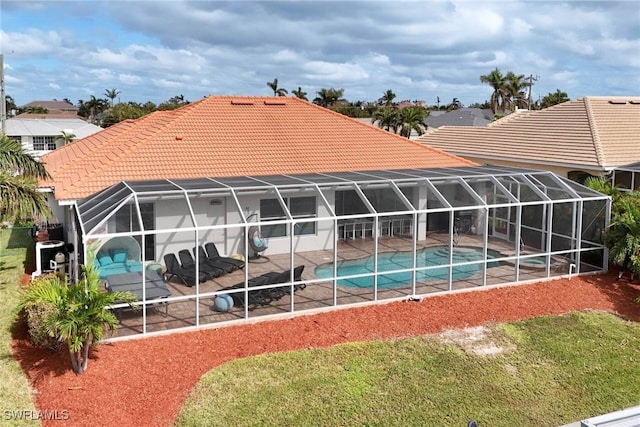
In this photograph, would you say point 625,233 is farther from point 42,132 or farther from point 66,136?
point 42,132

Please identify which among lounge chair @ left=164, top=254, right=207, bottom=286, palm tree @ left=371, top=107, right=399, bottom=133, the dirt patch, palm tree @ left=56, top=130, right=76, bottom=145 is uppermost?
palm tree @ left=371, top=107, right=399, bottom=133

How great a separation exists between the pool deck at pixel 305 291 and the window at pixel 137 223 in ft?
6.46

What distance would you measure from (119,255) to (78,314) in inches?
221

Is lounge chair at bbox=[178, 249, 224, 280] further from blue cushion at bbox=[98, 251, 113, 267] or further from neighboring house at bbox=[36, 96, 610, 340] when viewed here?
blue cushion at bbox=[98, 251, 113, 267]

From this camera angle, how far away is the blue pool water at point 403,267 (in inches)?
703

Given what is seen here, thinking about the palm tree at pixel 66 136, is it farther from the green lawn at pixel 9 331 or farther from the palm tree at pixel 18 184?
the palm tree at pixel 18 184

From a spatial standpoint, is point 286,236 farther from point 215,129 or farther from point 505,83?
point 505,83

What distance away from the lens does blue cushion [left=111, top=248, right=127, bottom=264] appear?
53.2 feet

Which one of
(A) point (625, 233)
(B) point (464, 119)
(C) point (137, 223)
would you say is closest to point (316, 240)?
(C) point (137, 223)

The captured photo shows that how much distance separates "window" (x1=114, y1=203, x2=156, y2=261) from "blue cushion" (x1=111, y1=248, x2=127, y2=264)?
1.71m

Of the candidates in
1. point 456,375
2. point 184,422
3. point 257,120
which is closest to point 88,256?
point 184,422

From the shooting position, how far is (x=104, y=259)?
16.0 m

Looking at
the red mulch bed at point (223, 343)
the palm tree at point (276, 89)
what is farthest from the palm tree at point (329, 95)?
the red mulch bed at point (223, 343)

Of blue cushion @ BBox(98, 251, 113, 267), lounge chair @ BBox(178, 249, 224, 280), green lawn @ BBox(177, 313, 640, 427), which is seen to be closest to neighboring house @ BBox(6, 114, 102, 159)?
lounge chair @ BBox(178, 249, 224, 280)
